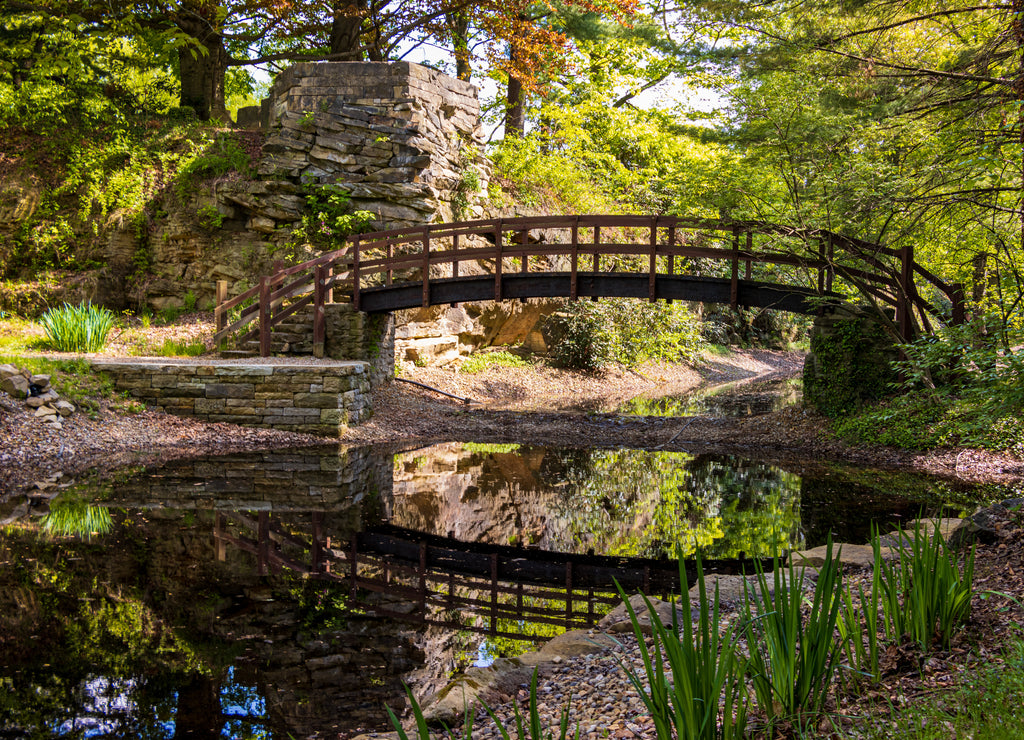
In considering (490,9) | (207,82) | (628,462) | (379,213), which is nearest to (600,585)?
(628,462)

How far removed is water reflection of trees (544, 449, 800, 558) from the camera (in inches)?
259

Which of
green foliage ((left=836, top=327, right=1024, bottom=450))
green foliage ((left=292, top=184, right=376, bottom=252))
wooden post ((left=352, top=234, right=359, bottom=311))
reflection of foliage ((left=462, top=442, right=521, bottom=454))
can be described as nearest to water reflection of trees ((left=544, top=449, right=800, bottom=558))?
reflection of foliage ((left=462, top=442, right=521, bottom=454))

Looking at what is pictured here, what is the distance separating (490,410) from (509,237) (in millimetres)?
5150

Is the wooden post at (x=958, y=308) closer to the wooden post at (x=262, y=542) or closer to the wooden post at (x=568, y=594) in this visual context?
the wooden post at (x=568, y=594)

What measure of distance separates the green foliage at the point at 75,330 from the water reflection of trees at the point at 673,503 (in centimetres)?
810

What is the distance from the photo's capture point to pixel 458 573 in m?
5.83

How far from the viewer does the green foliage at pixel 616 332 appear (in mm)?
19094

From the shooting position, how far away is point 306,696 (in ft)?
12.2

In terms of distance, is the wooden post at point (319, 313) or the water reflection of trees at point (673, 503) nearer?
the water reflection of trees at point (673, 503)

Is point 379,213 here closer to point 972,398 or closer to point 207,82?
point 207,82

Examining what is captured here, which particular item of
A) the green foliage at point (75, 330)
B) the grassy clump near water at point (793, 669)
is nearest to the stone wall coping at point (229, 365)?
the green foliage at point (75, 330)

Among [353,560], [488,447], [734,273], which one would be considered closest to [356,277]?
[488,447]

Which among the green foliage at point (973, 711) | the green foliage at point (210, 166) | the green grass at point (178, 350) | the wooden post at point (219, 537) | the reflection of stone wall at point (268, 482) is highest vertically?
the green foliage at point (210, 166)

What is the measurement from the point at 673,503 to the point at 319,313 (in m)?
7.50
